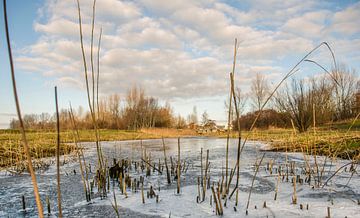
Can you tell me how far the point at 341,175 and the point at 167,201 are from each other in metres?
2.80

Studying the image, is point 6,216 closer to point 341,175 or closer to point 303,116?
point 341,175

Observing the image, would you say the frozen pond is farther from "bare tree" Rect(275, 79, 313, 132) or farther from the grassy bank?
"bare tree" Rect(275, 79, 313, 132)

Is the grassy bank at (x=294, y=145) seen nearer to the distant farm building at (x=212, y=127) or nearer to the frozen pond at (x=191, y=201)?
the frozen pond at (x=191, y=201)

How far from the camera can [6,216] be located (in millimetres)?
2377

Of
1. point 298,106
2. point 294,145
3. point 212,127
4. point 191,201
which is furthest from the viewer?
point 212,127

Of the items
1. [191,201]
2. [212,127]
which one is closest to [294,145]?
[191,201]

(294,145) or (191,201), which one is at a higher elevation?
(294,145)

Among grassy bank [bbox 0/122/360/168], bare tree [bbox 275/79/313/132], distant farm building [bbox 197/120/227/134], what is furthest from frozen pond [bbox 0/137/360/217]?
distant farm building [bbox 197/120/227/134]

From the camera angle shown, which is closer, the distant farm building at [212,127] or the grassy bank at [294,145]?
the grassy bank at [294,145]

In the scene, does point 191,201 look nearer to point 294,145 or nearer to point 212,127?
point 294,145

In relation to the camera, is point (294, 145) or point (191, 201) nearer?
point (191, 201)

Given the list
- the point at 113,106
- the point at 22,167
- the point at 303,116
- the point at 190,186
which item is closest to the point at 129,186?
the point at 190,186

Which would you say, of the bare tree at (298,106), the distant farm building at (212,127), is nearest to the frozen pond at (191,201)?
the bare tree at (298,106)

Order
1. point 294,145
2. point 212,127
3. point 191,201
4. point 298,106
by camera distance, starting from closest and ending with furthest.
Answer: point 191,201, point 294,145, point 298,106, point 212,127
